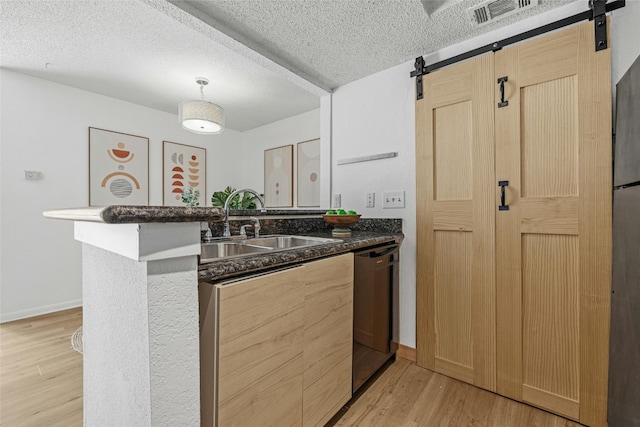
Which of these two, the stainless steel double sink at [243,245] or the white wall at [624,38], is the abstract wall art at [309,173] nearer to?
the stainless steel double sink at [243,245]

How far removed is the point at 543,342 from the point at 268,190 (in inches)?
152

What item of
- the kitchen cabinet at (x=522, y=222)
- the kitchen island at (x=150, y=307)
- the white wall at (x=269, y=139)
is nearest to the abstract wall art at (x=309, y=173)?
the white wall at (x=269, y=139)

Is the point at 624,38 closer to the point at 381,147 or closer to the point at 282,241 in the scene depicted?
the point at 381,147

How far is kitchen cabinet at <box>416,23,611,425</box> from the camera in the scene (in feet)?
4.44

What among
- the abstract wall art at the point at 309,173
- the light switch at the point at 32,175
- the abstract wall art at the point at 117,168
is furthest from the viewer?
the abstract wall art at the point at 309,173

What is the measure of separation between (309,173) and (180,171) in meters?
1.95

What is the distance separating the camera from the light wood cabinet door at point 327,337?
115 centimetres

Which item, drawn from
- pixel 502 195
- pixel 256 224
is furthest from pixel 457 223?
pixel 256 224

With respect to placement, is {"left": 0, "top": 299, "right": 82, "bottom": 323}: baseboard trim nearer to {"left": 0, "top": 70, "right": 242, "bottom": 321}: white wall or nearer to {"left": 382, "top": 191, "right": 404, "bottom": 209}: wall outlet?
{"left": 0, "top": 70, "right": 242, "bottom": 321}: white wall

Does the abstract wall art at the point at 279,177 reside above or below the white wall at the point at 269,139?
below

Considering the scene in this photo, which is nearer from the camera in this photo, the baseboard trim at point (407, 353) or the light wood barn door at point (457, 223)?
the light wood barn door at point (457, 223)

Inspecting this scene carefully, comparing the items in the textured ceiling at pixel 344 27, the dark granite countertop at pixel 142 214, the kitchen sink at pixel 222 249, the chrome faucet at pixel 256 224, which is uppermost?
the textured ceiling at pixel 344 27

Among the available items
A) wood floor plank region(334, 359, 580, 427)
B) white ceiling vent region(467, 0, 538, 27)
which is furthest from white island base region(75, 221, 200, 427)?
white ceiling vent region(467, 0, 538, 27)

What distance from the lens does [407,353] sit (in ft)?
6.52
